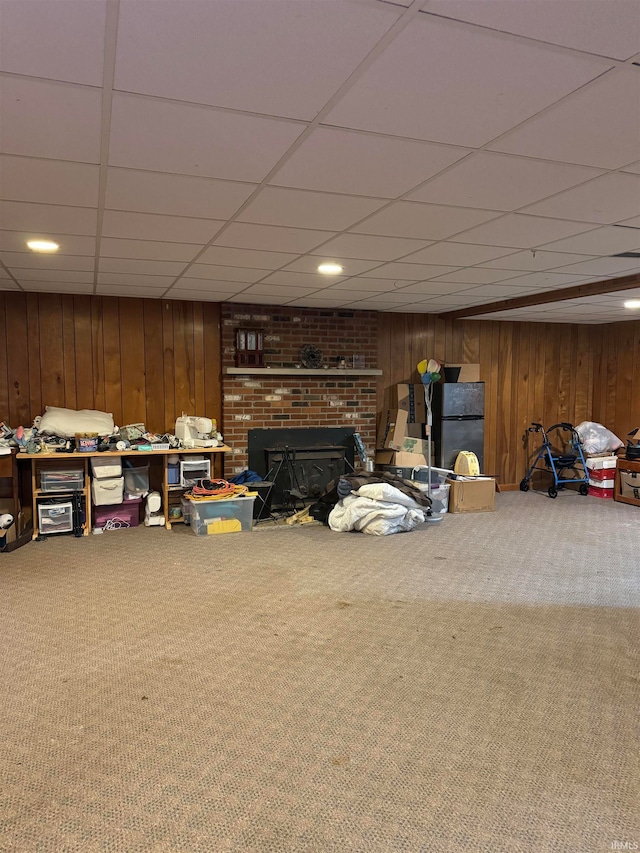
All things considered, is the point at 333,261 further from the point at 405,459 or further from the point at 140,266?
the point at 405,459

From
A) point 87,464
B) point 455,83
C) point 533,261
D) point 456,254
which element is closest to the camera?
point 455,83

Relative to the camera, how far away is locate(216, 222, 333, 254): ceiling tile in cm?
309

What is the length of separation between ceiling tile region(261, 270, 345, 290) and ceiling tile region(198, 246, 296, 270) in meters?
0.27

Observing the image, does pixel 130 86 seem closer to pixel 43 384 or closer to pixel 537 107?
pixel 537 107

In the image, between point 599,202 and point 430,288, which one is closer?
point 599,202

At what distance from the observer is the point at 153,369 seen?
576cm

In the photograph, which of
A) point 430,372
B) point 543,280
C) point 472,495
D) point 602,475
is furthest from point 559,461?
point 543,280

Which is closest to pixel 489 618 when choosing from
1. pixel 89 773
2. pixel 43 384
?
pixel 89 773

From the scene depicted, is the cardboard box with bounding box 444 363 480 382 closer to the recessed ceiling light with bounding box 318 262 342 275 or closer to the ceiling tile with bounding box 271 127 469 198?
the recessed ceiling light with bounding box 318 262 342 275

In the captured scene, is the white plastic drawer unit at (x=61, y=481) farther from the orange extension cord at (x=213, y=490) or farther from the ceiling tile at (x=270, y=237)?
the ceiling tile at (x=270, y=237)

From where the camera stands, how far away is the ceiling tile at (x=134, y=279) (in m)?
4.45

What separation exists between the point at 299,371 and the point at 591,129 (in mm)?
4343

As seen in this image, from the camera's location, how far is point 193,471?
17.6 feet

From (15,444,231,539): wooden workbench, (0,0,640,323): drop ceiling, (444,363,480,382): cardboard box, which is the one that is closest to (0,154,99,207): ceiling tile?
(0,0,640,323): drop ceiling
